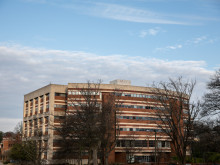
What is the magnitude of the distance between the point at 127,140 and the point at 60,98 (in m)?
22.1

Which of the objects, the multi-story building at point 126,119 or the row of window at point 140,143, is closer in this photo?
the row of window at point 140,143

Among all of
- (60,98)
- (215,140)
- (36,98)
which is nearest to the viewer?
(215,140)

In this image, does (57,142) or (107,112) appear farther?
(57,142)

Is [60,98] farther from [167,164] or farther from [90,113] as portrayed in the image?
[90,113]

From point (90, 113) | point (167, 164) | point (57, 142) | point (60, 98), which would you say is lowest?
point (167, 164)

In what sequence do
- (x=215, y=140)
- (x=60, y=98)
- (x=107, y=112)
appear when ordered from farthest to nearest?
(x=60, y=98), (x=107, y=112), (x=215, y=140)

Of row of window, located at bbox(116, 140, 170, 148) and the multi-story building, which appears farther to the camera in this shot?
the multi-story building

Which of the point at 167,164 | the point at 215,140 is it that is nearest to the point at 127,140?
the point at 167,164

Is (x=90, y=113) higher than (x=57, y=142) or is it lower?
higher

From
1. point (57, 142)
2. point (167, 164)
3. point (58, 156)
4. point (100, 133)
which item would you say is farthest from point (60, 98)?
point (100, 133)

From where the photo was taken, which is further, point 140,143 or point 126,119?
point 140,143

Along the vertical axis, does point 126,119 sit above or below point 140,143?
above

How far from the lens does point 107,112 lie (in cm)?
5159

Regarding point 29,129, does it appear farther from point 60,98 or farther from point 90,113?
point 90,113
